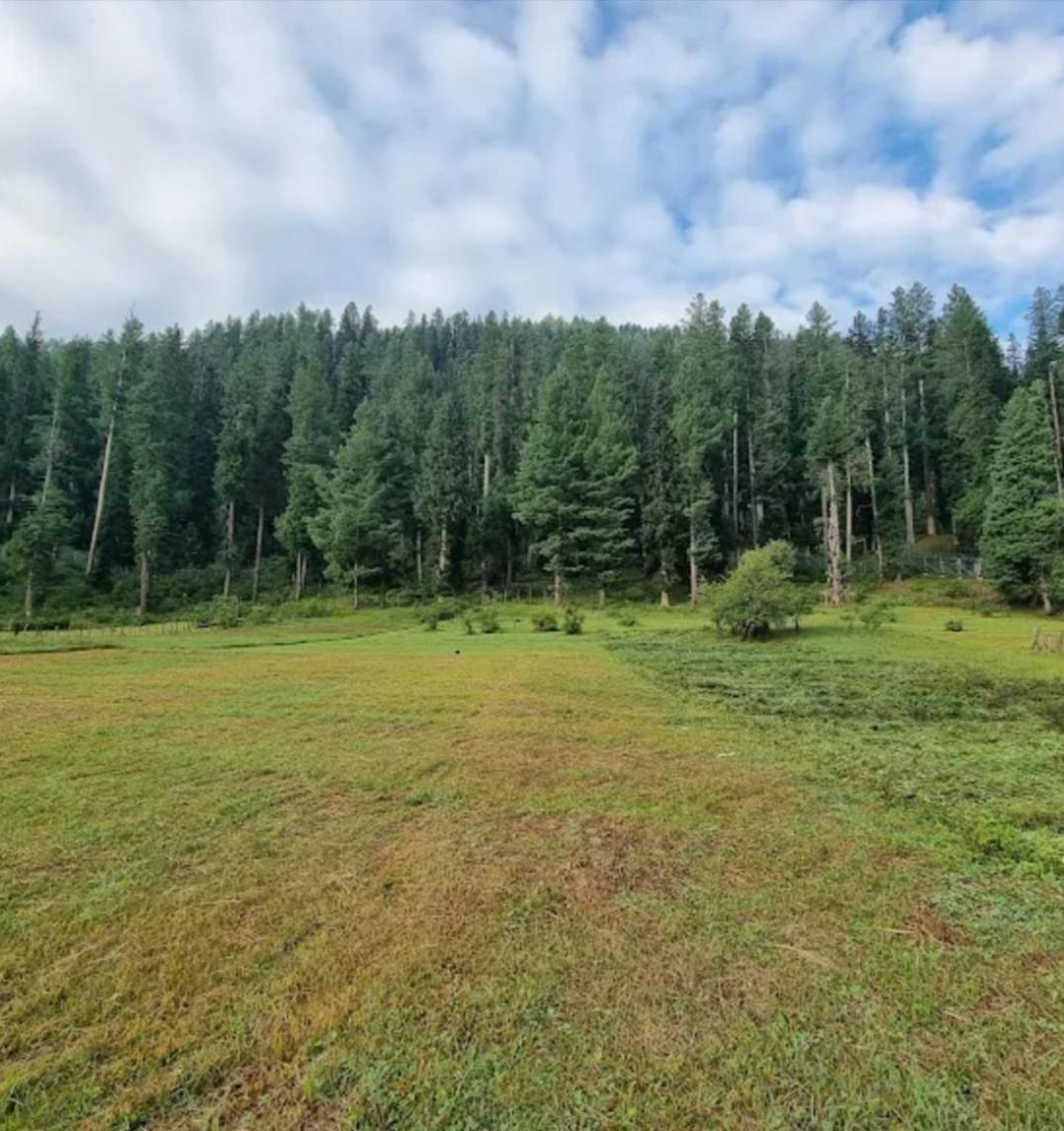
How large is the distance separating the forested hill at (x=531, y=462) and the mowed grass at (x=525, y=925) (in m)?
33.1

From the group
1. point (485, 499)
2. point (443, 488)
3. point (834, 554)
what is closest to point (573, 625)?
point (834, 554)

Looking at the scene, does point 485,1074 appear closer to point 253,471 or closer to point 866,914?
point 866,914

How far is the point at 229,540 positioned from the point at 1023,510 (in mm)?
46708

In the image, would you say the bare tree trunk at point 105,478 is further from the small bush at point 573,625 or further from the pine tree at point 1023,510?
the pine tree at point 1023,510

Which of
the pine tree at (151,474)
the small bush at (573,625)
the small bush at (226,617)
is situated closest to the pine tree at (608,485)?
the small bush at (573,625)

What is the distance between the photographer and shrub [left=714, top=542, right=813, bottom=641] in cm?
2186

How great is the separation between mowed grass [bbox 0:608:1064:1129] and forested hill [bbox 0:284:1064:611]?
3312cm

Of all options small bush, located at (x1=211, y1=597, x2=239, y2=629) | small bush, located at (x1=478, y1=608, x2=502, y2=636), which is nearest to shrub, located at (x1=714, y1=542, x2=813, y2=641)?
small bush, located at (x1=478, y1=608, x2=502, y2=636)

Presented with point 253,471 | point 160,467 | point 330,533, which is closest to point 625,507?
point 330,533

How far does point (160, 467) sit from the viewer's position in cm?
4381

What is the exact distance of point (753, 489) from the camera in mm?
47844

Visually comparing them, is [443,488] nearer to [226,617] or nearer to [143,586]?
[226,617]

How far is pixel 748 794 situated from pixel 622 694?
223 inches

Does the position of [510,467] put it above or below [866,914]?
A: above
